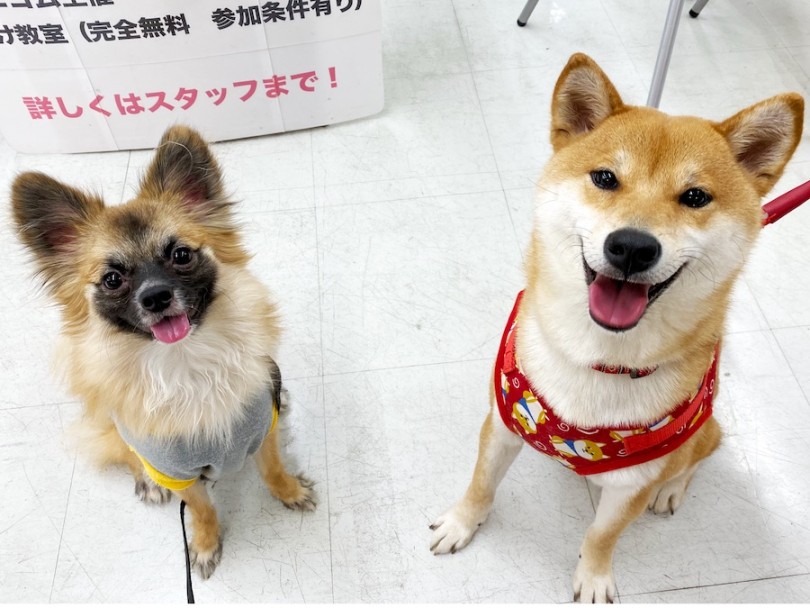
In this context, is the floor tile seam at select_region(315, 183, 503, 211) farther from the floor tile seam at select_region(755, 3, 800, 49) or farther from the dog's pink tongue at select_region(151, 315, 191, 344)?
the floor tile seam at select_region(755, 3, 800, 49)

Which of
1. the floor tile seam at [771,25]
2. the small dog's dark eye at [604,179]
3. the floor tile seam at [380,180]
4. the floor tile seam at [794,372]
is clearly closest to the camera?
the small dog's dark eye at [604,179]

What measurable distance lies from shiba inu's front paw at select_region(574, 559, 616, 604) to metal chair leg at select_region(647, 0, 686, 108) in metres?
1.88

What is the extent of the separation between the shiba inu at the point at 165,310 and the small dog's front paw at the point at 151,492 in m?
0.31

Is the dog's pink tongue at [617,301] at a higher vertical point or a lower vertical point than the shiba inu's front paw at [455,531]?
higher

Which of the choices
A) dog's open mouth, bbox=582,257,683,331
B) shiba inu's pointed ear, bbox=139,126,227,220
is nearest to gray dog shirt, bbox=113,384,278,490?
shiba inu's pointed ear, bbox=139,126,227,220

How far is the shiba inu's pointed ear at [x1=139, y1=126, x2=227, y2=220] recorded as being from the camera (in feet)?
4.37

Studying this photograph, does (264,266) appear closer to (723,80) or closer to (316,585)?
(316,585)

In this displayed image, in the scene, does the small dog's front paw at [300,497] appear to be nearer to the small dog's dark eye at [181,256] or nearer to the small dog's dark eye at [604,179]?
the small dog's dark eye at [181,256]

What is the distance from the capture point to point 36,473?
6.14 ft

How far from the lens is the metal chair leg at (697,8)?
3.29 metres

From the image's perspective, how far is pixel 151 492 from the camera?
1.79m

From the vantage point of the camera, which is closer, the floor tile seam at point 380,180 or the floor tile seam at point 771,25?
the floor tile seam at point 380,180

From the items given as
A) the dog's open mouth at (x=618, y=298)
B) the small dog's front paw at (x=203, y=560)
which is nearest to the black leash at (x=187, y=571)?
the small dog's front paw at (x=203, y=560)

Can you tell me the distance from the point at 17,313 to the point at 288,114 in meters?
1.40
